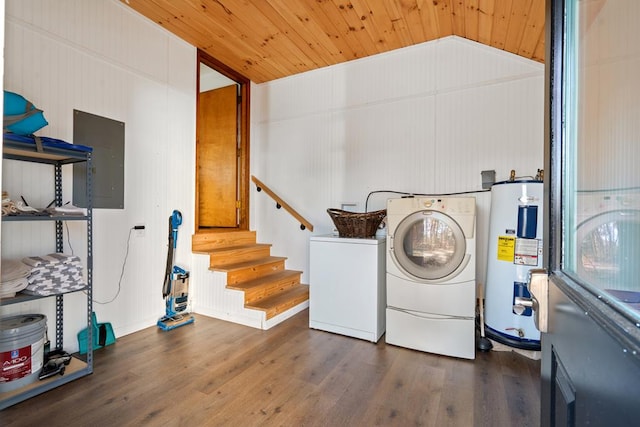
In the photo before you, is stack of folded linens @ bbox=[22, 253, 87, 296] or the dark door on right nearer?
the dark door on right

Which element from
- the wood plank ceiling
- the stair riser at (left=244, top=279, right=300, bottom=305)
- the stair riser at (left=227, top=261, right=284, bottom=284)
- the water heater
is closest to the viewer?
the water heater

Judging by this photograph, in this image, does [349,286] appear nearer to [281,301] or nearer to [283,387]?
[281,301]

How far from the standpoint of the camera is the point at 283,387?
1959mm

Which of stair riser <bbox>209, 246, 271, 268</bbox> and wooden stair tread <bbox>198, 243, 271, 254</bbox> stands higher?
wooden stair tread <bbox>198, 243, 271, 254</bbox>

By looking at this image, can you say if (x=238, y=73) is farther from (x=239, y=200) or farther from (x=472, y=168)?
(x=472, y=168)

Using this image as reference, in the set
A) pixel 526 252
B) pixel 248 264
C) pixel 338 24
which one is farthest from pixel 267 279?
pixel 338 24

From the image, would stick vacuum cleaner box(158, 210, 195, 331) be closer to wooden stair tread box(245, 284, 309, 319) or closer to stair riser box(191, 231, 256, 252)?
stair riser box(191, 231, 256, 252)

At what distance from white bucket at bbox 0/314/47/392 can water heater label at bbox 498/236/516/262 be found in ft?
10.8

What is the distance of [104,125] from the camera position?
2559 mm

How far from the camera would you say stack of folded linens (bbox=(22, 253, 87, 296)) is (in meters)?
1.85

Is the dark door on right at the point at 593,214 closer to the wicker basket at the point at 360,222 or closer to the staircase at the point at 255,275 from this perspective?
the wicker basket at the point at 360,222

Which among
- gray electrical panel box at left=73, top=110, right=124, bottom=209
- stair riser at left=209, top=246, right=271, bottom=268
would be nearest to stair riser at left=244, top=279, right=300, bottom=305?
stair riser at left=209, top=246, right=271, bottom=268

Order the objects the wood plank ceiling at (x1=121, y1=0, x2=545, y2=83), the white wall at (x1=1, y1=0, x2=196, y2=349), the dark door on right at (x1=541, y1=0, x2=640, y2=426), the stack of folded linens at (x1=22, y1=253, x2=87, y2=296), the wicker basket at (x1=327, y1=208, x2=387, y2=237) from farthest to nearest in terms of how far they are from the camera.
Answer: the wicker basket at (x1=327, y1=208, x2=387, y2=237), the wood plank ceiling at (x1=121, y1=0, x2=545, y2=83), the white wall at (x1=1, y1=0, x2=196, y2=349), the stack of folded linens at (x1=22, y1=253, x2=87, y2=296), the dark door on right at (x1=541, y1=0, x2=640, y2=426)

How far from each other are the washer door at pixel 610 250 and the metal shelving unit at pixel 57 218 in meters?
2.45
